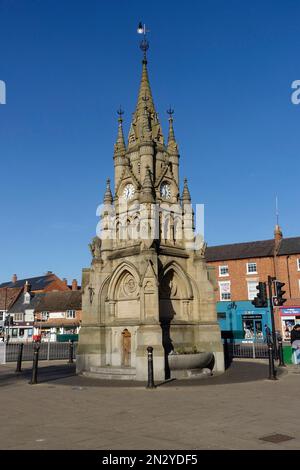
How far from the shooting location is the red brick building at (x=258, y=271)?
45969mm

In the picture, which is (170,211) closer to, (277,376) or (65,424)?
(277,376)

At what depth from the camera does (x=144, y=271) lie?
57.5 ft

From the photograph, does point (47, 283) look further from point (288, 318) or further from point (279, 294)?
point (279, 294)

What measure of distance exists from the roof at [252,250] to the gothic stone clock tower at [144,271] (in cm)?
2927

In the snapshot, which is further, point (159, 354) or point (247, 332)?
point (247, 332)

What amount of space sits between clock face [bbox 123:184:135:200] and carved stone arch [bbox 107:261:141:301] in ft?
11.7

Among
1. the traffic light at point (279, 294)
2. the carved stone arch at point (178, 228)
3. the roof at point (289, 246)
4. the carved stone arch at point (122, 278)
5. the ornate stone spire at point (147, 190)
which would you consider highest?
the roof at point (289, 246)

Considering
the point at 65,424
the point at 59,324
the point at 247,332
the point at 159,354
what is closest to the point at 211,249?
the point at 247,332

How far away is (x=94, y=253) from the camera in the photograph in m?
20.5

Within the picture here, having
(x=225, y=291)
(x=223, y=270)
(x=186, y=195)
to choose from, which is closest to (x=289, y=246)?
(x=223, y=270)

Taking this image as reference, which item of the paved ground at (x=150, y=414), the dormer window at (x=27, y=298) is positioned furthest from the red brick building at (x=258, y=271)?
the dormer window at (x=27, y=298)

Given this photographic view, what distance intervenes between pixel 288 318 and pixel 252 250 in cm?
882

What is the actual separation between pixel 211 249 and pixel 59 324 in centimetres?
2708

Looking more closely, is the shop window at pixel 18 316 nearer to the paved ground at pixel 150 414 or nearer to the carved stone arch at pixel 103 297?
the carved stone arch at pixel 103 297
